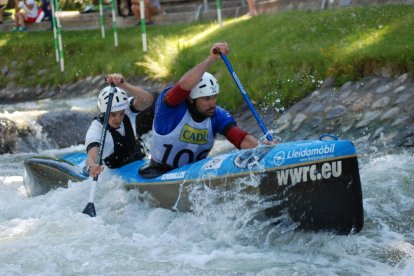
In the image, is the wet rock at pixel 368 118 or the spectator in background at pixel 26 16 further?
the spectator in background at pixel 26 16

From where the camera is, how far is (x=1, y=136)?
12.5 m

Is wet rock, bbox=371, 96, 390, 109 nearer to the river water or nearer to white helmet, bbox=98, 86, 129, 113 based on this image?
the river water

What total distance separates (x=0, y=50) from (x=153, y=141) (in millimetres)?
13865

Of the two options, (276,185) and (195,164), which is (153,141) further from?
(276,185)

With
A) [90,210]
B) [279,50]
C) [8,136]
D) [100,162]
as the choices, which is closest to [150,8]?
[8,136]

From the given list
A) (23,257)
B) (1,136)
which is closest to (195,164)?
(23,257)

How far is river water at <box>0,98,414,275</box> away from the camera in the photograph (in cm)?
601

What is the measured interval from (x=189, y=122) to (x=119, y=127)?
110 centimetres

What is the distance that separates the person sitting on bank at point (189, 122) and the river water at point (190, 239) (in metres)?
0.50

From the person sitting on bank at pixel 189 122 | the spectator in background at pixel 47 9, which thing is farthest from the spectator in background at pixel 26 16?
the person sitting on bank at pixel 189 122

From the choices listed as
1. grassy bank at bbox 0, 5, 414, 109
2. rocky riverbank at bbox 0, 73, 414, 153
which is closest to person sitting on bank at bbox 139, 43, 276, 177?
rocky riverbank at bbox 0, 73, 414, 153

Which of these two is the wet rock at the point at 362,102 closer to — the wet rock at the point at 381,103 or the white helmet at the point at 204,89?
the wet rock at the point at 381,103

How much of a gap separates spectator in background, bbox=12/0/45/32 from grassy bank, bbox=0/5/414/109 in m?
4.74

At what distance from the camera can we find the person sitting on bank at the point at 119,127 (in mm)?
7730
